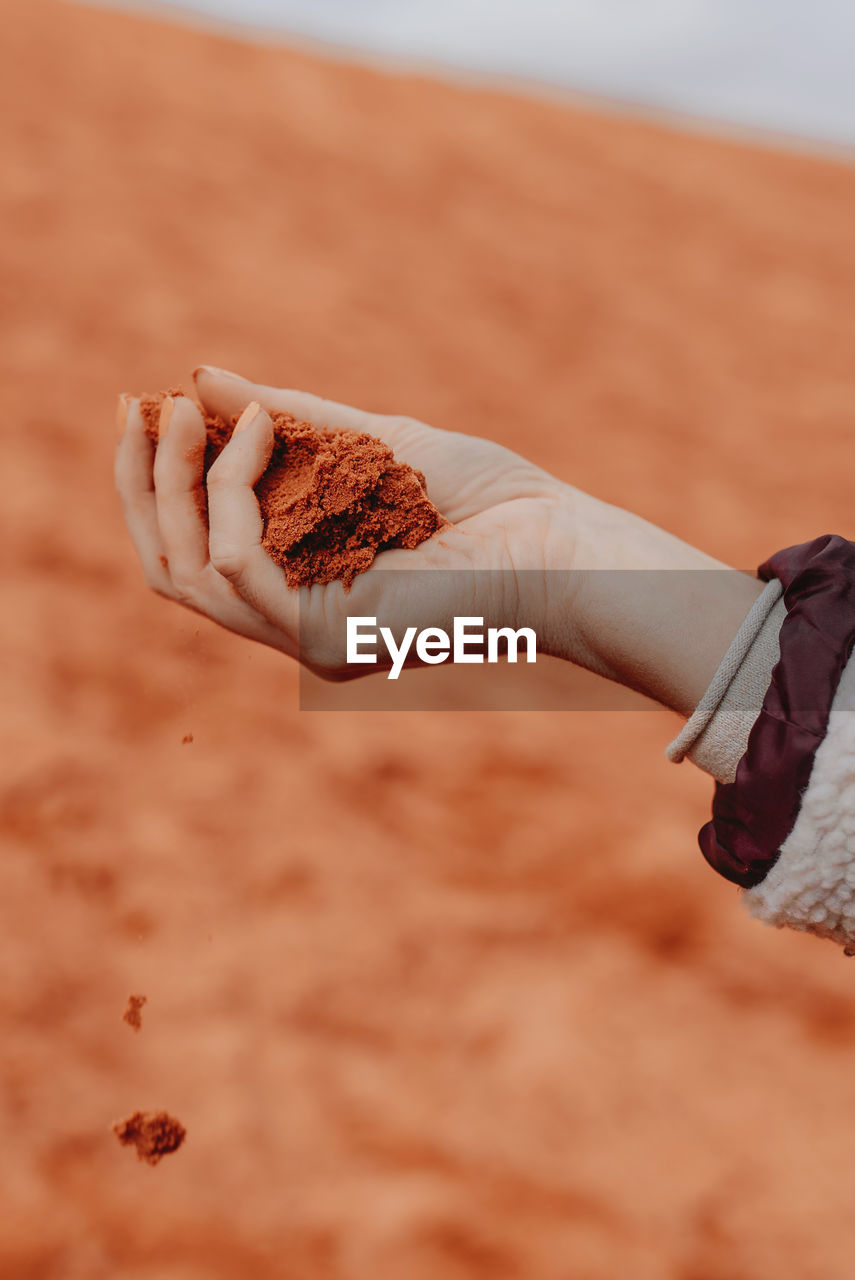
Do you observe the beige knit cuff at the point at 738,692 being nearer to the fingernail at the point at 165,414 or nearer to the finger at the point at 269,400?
the finger at the point at 269,400

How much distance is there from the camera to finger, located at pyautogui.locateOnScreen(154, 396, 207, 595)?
4.73ft

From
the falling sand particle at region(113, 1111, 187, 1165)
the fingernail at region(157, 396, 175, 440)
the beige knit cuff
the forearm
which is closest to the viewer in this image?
the beige knit cuff

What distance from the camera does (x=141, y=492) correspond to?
62.4 inches

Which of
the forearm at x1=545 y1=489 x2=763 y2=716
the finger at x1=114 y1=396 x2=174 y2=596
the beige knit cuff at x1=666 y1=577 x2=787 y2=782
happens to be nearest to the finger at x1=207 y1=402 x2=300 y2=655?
the finger at x1=114 y1=396 x2=174 y2=596

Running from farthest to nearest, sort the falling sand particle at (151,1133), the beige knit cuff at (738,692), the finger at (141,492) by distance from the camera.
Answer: the falling sand particle at (151,1133) < the finger at (141,492) < the beige knit cuff at (738,692)

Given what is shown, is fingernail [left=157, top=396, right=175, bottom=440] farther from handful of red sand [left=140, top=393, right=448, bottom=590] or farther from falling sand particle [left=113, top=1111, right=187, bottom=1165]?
falling sand particle [left=113, top=1111, right=187, bottom=1165]

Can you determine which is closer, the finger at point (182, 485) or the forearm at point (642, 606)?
the forearm at point (642, 606)

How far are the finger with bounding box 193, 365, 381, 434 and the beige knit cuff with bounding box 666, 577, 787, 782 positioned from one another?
2.51 ft

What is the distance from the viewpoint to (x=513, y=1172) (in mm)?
2078

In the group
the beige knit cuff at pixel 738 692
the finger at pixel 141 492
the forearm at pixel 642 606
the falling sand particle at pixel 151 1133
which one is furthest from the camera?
the falling sand particle at pixel 151 1133

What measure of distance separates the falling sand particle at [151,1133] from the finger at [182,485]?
1.02m

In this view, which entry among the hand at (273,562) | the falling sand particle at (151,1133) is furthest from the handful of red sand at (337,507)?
the falling sand particle at (151,1133)

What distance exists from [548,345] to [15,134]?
4210mm

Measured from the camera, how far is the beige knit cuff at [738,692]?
1.21 m
